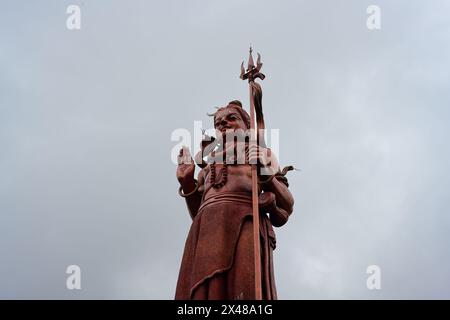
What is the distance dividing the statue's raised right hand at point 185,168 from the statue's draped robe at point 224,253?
71 cm

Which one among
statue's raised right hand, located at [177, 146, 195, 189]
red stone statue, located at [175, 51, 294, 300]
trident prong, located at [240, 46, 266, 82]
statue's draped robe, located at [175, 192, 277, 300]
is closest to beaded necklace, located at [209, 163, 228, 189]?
red stone statue, located at [175, 51, 294, 300]

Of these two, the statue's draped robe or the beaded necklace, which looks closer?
the statue's draped robe

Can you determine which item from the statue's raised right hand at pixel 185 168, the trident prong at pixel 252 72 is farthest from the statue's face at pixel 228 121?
the trident prong at pixel 252 72

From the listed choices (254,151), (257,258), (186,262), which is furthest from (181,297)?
(254,151)

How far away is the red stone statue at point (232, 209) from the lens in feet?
30.3

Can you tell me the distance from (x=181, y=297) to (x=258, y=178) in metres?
2.18

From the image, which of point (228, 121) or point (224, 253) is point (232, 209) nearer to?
point (224, 253)

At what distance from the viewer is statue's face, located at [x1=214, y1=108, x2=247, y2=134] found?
11562mm

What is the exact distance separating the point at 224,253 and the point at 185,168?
6.61 feet

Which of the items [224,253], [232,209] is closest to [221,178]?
[232,209]

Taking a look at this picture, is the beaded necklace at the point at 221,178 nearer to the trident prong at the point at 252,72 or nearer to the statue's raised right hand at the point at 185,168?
the statue's raised right hand at the point at 185,168

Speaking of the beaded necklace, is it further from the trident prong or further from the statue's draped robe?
the trident prong

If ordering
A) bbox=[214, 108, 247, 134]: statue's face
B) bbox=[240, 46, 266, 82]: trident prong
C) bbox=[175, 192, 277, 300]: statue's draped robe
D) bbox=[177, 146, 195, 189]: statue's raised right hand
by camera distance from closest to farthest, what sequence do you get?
bbox=[175, 192, 277, 300]: statue's draped robe → bbox=[240, 46, 266, 82]: trident prong → bbox=[177, 146, 195, 189]: statue's raised right hand → bbox=[214, 108, 247, 134]: statue's face
